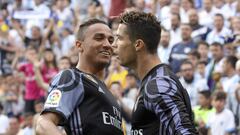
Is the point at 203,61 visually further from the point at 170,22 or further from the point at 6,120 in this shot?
the point at 6,120

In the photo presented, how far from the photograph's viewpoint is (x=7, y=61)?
18109mm

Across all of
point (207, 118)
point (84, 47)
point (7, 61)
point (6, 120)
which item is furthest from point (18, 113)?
point (84, 47)

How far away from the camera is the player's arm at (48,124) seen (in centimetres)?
564

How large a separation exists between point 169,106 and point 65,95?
2.80ft

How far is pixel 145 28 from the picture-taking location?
580 cm

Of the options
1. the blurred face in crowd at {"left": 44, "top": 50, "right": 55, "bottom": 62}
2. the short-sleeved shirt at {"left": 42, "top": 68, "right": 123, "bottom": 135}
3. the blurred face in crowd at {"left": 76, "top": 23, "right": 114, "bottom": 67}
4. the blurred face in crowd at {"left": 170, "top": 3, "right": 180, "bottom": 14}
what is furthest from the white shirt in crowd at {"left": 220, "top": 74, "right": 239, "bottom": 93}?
the short-sleeved shirt at {"left": 42, "top": 68, "right": 123, "bottom": 135}

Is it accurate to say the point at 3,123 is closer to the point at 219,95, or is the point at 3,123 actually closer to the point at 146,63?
the point at 219,95

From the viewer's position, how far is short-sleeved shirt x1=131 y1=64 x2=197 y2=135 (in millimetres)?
5434

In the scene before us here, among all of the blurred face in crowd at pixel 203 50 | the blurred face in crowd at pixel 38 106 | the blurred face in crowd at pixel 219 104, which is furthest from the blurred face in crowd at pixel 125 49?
the blurred face in crowd at pixel 38 106

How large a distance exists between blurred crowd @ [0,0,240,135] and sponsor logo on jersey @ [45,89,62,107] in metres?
4.04

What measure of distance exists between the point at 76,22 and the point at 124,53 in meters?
12.4

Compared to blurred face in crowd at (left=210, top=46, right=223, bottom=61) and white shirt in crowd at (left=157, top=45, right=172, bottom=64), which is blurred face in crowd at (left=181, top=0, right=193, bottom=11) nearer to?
white shirt in crowd at (left=157, top=45, right=172, bottom=64)

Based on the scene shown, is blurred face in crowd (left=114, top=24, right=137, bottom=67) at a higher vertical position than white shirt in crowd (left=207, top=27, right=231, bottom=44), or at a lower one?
lower

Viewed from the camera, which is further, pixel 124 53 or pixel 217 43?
pixel 217 43
